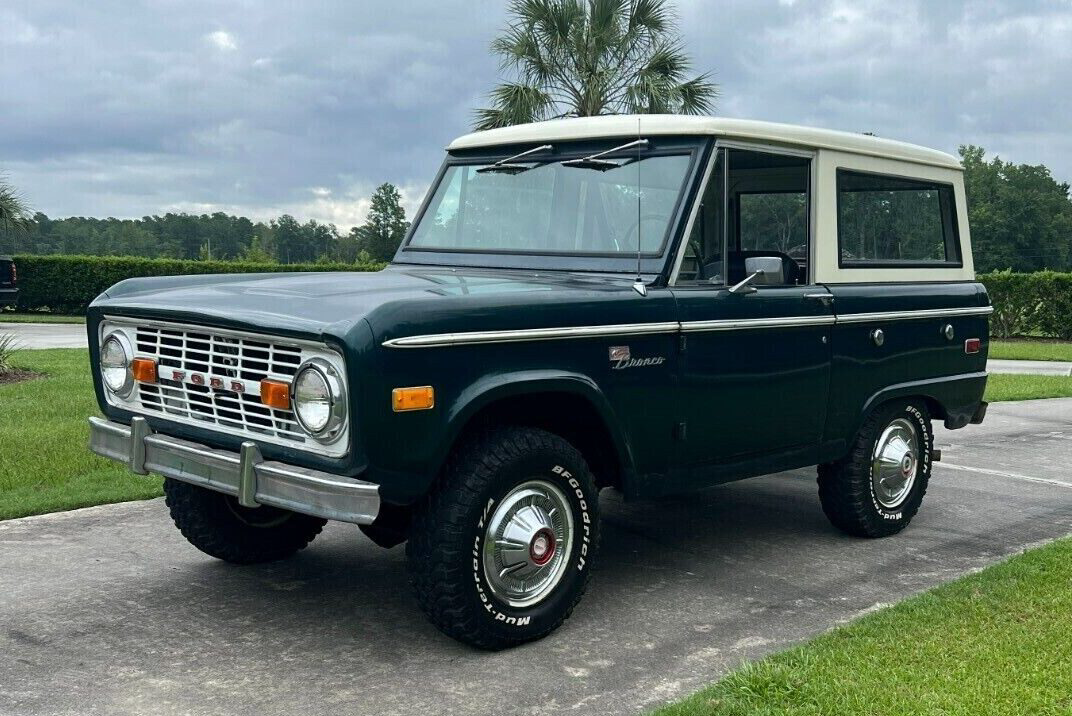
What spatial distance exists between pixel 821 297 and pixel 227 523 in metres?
3.15

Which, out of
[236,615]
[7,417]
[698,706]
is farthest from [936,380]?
[7,417]

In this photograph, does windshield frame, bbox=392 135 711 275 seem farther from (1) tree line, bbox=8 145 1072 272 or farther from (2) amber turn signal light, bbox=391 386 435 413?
(1) tree line, bbox=8 145 1072 272

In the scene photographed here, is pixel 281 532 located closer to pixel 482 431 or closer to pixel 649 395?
pixel 482 431

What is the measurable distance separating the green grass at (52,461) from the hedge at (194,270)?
13.7 metres

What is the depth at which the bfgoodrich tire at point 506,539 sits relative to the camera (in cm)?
412

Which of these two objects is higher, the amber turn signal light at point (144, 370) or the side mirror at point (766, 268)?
the side mirror at point (766, 268)

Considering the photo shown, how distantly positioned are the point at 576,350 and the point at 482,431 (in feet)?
1.64

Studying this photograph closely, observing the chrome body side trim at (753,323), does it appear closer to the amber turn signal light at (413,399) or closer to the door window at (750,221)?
the door window at (750,221)

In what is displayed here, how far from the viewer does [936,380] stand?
6.42 metres

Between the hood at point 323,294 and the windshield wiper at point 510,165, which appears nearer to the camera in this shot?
the hood at point 323,294

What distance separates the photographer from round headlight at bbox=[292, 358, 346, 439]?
12.6 feet

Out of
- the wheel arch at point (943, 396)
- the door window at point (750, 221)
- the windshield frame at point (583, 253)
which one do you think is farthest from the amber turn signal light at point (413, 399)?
the wheel arch at point (943, 396)

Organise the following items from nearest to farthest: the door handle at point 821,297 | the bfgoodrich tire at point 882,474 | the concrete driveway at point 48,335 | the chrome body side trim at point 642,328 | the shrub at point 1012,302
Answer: the chrome body side trim at point 642,328
the door handle at point 821,297
the bfgoodrich tire at point 882,474
the concrete driveway at point 48,335
the shrub at point 1012,302

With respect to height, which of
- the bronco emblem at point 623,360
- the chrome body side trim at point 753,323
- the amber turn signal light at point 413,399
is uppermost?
the chrome body side trim at point 753,323
